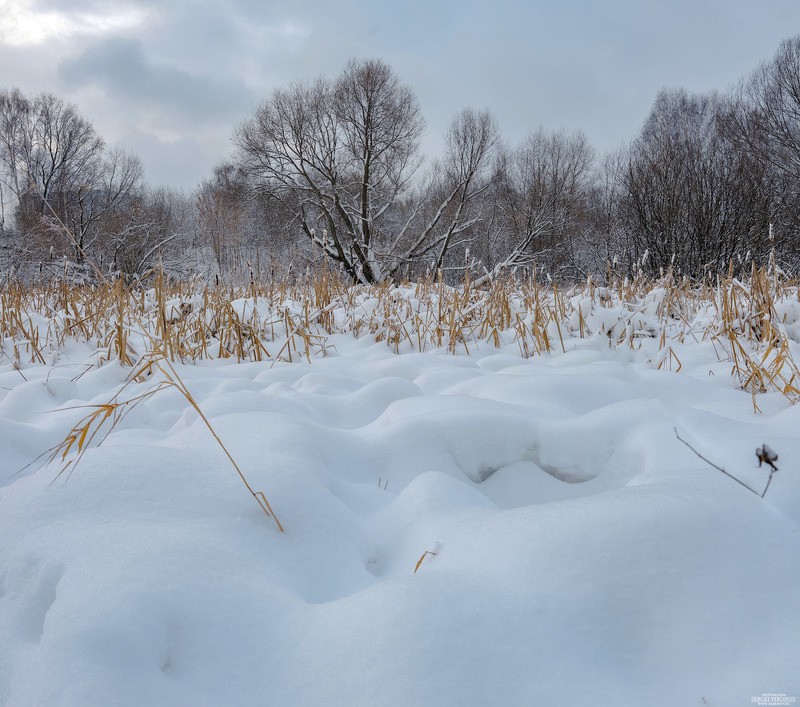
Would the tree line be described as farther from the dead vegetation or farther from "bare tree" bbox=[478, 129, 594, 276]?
the dead vegetation

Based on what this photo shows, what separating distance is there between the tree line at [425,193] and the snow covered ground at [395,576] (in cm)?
708

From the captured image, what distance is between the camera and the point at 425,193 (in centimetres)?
1802

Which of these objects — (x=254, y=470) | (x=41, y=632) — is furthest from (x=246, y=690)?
(x=254, y=470)

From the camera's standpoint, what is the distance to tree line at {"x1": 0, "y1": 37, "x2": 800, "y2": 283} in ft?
34.0

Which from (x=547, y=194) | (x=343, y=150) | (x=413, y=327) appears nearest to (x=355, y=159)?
(x=343, y=150)

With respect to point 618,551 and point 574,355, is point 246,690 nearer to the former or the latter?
point 618,551

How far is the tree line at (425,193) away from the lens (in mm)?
10367

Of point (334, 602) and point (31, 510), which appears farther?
point (31, 510)

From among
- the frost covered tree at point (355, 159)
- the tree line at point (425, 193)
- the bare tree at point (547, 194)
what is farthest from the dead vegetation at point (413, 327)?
the bare tree at point (547, 194)

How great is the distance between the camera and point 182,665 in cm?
51

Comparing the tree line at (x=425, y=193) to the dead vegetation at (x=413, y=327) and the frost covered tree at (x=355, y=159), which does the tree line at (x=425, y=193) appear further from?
the dead vegetation at (x=413, y=327)

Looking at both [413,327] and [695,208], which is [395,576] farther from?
[695,208]

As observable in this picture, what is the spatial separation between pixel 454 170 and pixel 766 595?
17.7 meters

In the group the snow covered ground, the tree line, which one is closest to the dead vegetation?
the snow covered ground
